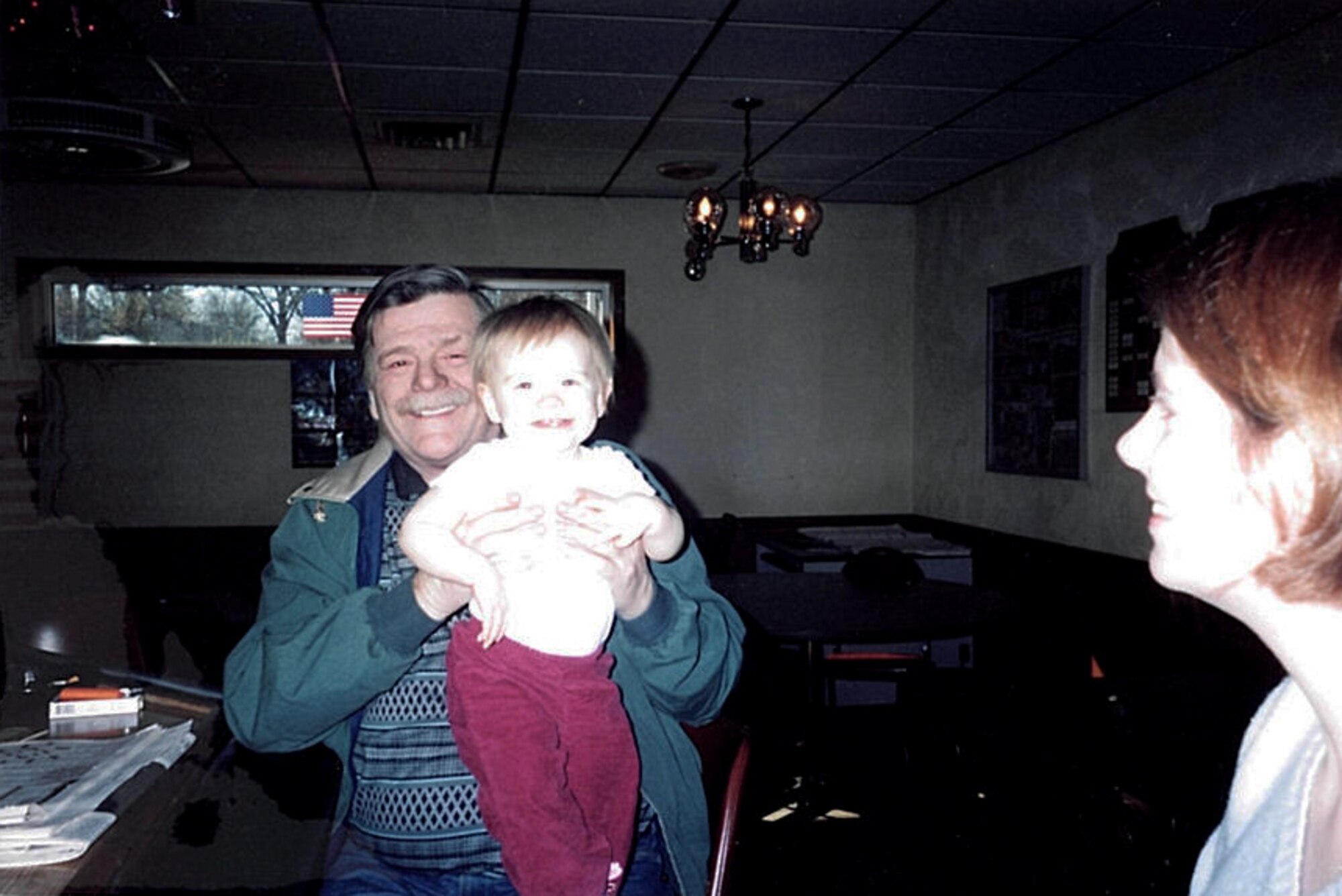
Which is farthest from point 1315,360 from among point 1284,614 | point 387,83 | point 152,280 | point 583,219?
point 152,280

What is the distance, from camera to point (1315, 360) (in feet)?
2.80

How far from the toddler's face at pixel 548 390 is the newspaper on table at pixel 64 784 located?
71 centimetres

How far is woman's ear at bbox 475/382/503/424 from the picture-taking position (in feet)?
4.87

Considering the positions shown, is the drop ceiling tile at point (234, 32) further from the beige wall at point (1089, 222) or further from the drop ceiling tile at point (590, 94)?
the beige wall at point (1089, 222)

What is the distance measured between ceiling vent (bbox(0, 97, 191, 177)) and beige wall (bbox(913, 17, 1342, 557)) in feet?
12.7

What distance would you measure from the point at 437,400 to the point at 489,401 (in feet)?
0.70

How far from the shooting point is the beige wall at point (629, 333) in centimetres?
603

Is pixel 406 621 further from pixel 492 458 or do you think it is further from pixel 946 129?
pixel 946 129

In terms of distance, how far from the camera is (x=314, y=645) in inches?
57.7

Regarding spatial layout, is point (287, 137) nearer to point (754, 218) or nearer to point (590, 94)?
point (590, 94)

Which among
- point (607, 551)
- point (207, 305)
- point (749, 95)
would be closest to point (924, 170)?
point (749, 95)

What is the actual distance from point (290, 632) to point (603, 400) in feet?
1.96

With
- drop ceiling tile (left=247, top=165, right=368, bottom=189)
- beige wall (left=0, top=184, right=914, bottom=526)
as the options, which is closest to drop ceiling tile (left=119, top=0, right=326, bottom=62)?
drop ceiling tile (left=247, top=165, right=368, bottom=189)

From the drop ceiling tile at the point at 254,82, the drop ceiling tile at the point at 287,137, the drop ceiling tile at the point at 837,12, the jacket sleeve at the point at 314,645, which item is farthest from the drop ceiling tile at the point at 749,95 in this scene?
the jacket sleeve at the point at 314,645
